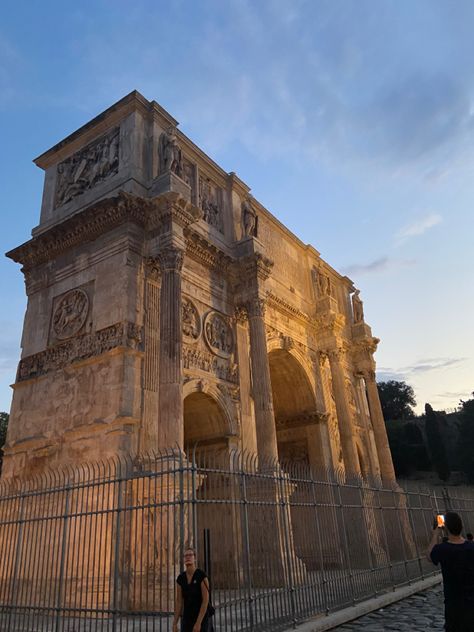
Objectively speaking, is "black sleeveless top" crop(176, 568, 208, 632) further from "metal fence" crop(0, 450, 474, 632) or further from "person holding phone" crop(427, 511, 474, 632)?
"person holding phone" crop(427, 511, 474, 632)

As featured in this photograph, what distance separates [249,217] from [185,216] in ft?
16.4

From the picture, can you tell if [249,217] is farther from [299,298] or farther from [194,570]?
[194,570]

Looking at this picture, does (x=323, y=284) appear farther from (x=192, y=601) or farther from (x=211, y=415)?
(x=192, y=601)

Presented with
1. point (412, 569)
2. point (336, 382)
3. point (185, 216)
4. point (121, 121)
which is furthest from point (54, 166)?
point (412, 569)

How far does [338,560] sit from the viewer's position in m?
10.2

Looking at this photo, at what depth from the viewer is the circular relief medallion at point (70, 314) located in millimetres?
13781

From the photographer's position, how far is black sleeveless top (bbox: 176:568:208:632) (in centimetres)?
512

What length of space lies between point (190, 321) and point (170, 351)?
2.64m

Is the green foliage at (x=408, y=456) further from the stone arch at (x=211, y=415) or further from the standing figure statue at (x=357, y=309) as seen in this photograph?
the stone arch at (x=211, y=415)

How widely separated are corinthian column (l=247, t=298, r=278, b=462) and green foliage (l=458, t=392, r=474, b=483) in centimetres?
4261

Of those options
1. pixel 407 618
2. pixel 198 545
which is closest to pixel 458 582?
pixel 407 618

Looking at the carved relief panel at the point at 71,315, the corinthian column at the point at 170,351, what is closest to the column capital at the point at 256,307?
the corinthian column at the point at 170,351

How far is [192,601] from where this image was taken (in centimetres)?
517

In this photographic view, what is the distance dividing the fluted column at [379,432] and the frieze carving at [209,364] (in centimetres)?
1002
